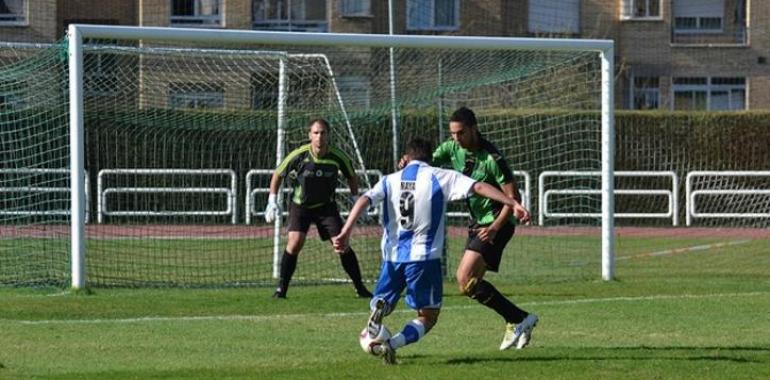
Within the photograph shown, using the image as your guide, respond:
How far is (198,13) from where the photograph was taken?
140ft

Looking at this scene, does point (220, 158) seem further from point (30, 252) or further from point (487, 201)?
point (487, 201)

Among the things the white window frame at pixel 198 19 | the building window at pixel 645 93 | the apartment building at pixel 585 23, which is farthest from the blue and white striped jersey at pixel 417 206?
the building window at pixel 645 93

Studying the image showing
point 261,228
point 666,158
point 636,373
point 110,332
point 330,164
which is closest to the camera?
point 636,373

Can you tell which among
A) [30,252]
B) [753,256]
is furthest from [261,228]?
[753,256]

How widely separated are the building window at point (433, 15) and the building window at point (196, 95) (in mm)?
20878

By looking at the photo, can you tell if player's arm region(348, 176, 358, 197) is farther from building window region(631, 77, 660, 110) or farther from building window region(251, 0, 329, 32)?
building window region(631, 77, 660, 110)

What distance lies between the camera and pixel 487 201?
1184 cm

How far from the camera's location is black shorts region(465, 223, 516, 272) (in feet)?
38.1

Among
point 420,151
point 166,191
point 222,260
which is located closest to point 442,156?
point 420,151

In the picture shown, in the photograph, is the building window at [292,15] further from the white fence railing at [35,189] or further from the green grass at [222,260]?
the white fence railing at [35,189]

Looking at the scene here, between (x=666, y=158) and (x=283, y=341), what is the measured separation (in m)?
22.7

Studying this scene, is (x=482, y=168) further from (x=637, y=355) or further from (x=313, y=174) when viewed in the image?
(x=313, y=174)

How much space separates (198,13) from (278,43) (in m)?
26.2

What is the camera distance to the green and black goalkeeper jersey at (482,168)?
1181 centimetres
